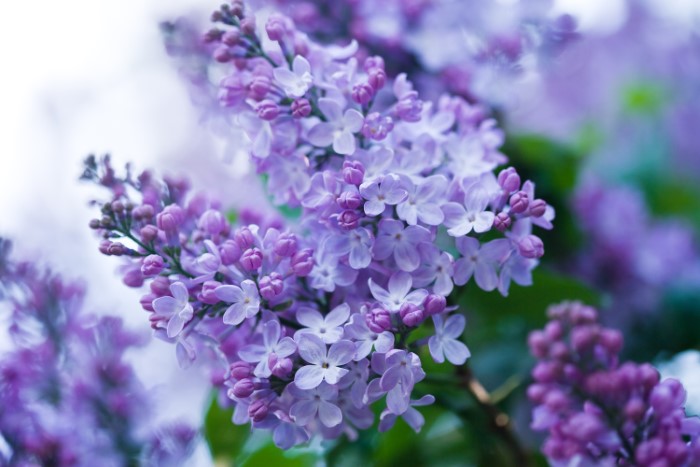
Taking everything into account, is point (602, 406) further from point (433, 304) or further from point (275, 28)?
point (275, 28)

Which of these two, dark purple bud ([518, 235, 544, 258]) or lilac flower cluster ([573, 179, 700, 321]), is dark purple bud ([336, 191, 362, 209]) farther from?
lilac flower cluster ([573, 179, 700, 321])

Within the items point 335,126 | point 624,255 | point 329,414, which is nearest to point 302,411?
point 329,414

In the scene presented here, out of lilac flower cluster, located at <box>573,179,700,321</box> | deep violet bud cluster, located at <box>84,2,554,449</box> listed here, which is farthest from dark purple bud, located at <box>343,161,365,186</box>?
lilac flower cluster, located at <box>573,179,700,321</box>

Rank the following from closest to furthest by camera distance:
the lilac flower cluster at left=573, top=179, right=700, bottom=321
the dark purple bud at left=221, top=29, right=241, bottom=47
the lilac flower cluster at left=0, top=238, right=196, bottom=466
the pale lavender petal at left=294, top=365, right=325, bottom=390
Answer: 1. the pale lavender petal at left=294, top=365, right=325, bottom=390
2. the dark purple bud at left=221, top=29, right=241, bottom=47
3. the lilac flower cluster at left=0, top=238, right=196, bottom=466
4. the lilac flower cluster at left=573, top=179, right=700, bottom=321

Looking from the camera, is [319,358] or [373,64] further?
[373,64]

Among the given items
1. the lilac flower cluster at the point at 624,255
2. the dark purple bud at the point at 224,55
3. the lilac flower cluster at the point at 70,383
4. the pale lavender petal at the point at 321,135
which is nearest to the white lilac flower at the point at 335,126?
the pale lavender petal at the point at 321,135

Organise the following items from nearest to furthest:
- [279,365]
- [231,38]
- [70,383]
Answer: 1. [279,365]
2. [231,38]
3. [70,383]
